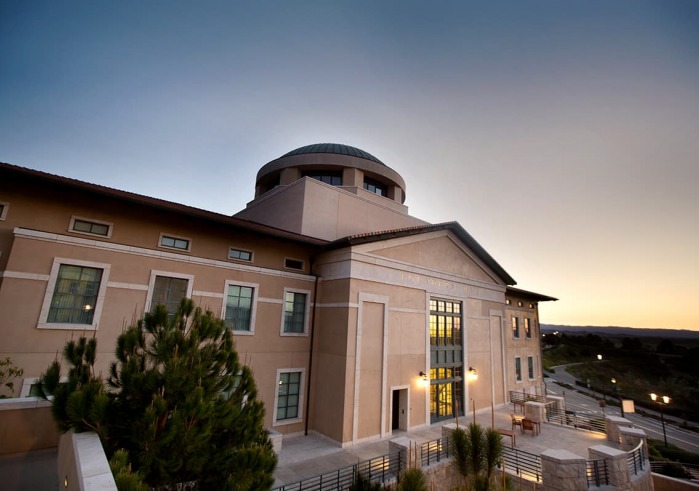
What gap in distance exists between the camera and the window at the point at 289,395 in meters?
13.5

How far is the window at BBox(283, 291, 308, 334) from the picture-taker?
1445 cm

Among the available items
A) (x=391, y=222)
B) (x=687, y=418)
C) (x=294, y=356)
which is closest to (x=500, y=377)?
(x=391, y=222)

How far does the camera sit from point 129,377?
5137 millimetres

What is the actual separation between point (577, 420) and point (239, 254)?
1984 centimetres

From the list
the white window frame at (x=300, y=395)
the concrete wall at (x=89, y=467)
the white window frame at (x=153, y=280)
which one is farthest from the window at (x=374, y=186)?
the concrete wall at (x=89, y=467)

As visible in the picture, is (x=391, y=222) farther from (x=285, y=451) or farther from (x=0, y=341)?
(x=0, y=341)

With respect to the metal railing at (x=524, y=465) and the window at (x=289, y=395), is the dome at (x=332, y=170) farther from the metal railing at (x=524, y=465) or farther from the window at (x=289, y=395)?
the metal railing at (x=524, y=465)

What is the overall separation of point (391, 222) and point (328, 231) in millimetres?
5616

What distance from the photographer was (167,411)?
198 inches

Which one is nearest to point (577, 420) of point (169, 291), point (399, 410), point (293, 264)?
point (399, 410)

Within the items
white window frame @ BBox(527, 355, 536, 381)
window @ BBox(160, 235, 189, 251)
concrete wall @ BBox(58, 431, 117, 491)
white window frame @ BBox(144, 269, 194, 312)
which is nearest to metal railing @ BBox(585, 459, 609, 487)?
concrete wall @ BBox(58, 431, 117, 491)

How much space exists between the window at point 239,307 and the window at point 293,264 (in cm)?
194

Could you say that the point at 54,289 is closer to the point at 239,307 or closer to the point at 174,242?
the point at 174,242

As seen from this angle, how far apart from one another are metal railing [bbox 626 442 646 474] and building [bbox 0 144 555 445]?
288 inches
